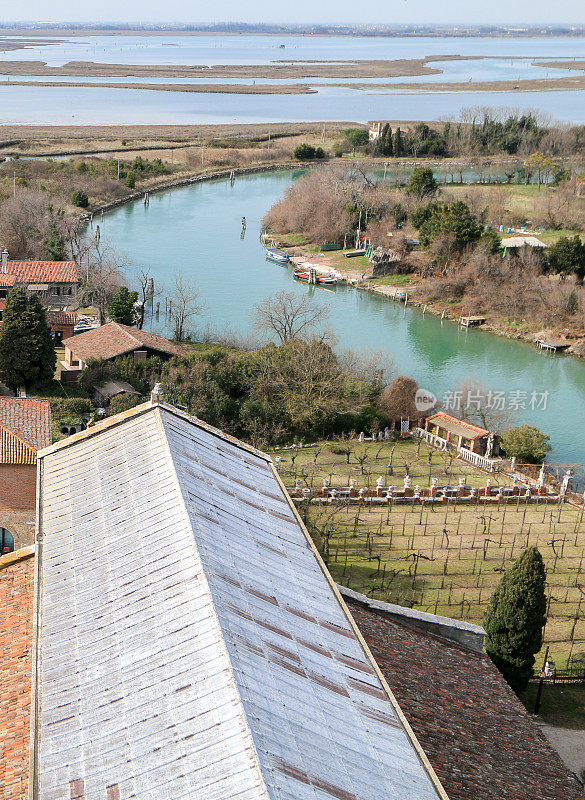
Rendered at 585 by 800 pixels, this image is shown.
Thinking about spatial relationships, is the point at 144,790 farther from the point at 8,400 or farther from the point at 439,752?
the point at 8,400

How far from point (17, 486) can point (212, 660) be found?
9.35 m

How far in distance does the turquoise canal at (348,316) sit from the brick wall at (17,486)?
17.4 meters

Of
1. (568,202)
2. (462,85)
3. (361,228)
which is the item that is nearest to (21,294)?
(361,228)

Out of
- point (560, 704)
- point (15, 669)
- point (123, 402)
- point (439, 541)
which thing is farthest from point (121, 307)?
point (15, 669)

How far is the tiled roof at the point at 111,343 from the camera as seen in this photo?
29797mm

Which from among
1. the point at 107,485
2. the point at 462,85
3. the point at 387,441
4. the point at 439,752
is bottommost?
the point at 387,441

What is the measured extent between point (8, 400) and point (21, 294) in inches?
343

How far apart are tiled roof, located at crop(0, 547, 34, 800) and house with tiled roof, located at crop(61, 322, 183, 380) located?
16424 mm

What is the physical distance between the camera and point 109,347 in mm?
30172

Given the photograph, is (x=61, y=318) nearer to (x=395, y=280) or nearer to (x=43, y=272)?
(x=43, y=272)

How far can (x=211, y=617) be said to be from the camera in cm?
942

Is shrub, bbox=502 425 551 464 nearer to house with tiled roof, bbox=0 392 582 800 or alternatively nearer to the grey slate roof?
house with tiled roof, bbox=0 392 582 800

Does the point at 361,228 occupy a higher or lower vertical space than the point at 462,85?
lower

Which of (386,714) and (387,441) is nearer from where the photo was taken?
(386,714)
